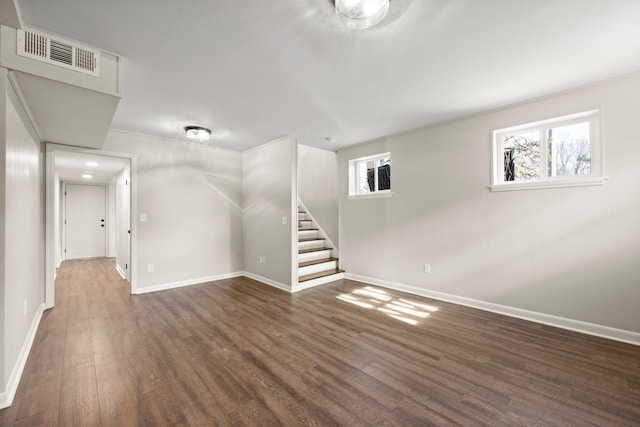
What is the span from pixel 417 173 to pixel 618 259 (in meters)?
2.23

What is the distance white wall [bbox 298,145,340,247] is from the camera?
220 inches

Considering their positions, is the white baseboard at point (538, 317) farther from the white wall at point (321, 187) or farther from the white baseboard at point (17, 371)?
the white baseboard at point (17, 371)

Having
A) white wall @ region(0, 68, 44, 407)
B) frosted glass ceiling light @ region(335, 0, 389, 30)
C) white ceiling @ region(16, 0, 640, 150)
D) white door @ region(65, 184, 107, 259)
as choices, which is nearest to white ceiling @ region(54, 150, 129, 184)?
white door @ region(65, 184, 107, 259)

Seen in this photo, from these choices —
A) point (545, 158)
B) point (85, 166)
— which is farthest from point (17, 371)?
point (545, 158)

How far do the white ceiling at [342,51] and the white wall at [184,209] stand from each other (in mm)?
1156

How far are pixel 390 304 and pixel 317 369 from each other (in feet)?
5.74

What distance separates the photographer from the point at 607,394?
181 cm

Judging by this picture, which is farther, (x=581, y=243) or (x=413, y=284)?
(x=413, y=284)

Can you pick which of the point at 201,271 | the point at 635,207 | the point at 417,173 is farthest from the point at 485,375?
the point at 201,271

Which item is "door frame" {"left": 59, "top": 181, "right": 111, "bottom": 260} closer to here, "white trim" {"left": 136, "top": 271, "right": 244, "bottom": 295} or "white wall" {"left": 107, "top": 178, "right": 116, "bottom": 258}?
"white wall" {"left": 107, "top": 178, "right": 116, "bottom": 258}

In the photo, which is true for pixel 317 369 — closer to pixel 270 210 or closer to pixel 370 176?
pixel 270 210

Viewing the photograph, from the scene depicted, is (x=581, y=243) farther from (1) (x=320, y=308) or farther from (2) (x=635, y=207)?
(1) (x=320, y=308)

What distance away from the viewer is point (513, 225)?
311cm

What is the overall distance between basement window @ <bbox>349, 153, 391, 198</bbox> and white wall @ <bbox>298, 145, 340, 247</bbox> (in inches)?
20.8
